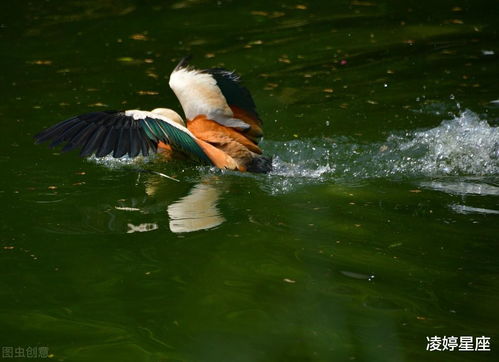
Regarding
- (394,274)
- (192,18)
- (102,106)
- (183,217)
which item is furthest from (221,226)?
(192,18)

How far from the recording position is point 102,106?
6.72 meters

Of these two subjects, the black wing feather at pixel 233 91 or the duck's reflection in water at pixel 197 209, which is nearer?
the duck's reflection in water at pixel 197 209

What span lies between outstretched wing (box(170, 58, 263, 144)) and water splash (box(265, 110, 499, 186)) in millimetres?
361

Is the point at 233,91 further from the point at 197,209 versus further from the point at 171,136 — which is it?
the point at 197,209

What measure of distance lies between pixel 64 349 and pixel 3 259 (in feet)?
3.16

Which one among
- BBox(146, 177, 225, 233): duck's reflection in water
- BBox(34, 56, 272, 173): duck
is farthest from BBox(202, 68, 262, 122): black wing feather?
BBox(146, 177, 225, 233): duck's reflection in water

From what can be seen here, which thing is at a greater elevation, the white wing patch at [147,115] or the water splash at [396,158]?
the white wing patch at [147,115]

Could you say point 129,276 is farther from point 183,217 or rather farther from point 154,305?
point 183,217

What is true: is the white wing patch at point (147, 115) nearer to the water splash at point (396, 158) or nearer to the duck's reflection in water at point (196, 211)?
the duck's reflection in water at point (196, 211)

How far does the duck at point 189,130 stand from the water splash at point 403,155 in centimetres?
29

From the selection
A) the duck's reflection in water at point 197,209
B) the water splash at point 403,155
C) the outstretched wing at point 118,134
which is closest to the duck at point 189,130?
the outstretched wing at point 118,134

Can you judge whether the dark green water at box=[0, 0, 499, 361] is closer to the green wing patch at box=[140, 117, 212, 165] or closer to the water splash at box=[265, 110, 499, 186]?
the water splash at box=[265, 110, 499, 186]

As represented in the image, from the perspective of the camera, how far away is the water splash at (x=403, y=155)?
218 inches

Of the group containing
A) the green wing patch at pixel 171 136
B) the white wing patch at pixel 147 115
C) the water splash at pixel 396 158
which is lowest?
the water splash at pixel 396 158
